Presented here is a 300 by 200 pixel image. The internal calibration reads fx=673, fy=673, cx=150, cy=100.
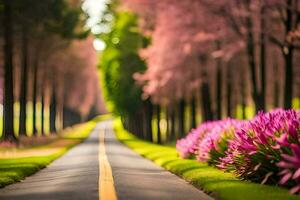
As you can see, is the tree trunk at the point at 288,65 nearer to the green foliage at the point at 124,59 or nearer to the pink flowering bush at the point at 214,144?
the pink flowering bush at the point at 214,144

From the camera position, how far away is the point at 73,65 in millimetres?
66938

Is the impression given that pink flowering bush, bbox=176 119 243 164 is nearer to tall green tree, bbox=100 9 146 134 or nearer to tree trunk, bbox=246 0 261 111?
tree trunk, bbox=246 0 261 111

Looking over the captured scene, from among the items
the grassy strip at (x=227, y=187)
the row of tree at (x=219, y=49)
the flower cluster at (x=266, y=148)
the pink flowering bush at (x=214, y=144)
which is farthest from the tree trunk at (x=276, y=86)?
the flower cluster at (x=266, y=148)

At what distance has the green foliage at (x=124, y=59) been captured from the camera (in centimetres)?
5509

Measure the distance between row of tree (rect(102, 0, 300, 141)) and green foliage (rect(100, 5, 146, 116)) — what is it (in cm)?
20

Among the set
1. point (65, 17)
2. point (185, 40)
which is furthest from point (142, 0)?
point (185, 40)

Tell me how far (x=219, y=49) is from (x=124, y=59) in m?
21.6

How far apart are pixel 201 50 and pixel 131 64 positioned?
19638mm

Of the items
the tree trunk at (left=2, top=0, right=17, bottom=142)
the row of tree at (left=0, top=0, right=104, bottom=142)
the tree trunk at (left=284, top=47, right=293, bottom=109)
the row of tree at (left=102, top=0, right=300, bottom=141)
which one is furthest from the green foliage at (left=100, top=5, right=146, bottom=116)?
the tree trunk at (left=284, top=47, right=293, bottom=109)

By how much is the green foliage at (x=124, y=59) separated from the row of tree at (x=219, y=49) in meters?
0.20

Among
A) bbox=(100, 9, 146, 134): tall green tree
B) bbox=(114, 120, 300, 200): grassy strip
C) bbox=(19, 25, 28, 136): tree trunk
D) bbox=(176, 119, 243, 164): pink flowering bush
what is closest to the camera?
bbox=(114, 120, 300, 200): grassy strip

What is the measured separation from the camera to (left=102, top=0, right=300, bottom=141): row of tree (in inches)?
1122

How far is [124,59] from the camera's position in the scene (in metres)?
56.3

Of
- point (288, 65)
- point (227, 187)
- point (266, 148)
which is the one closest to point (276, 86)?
point (288, 65)
